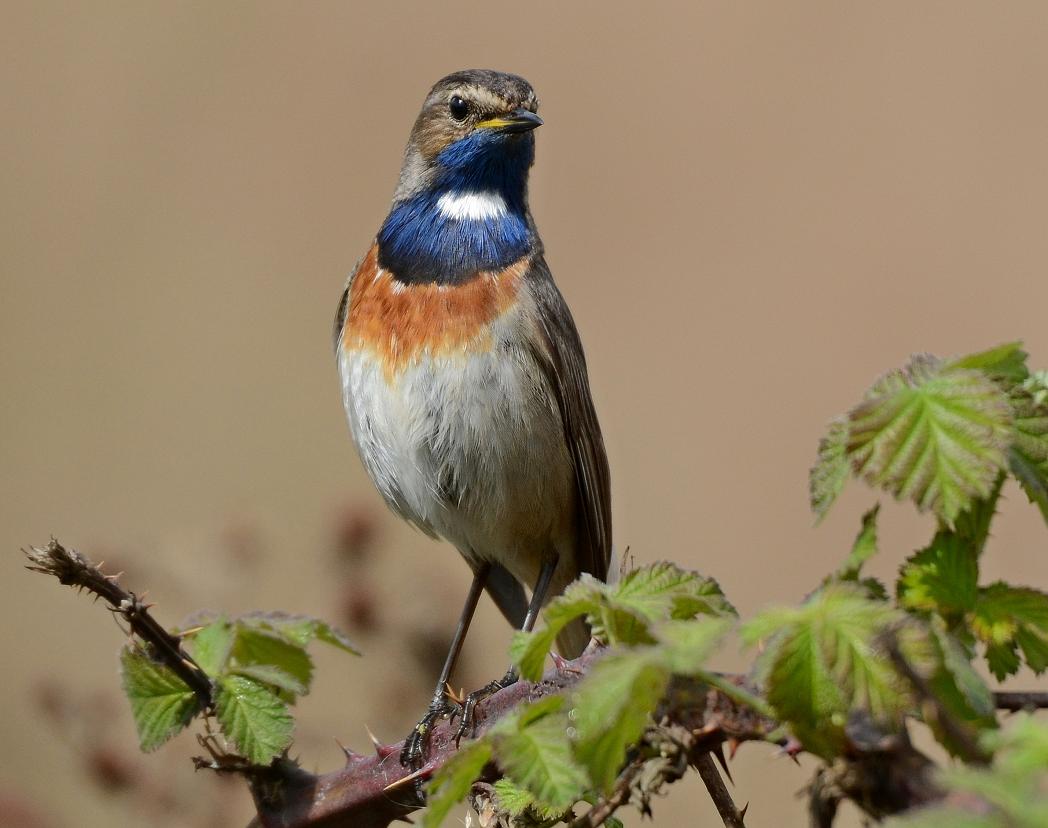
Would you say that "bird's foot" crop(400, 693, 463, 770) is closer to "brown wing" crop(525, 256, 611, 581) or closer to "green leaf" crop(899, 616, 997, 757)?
"brown wing" crop(525, 256, 611, 581)

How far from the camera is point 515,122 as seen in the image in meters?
4.81

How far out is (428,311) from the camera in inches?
170

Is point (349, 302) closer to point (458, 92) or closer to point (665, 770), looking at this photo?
point (458, 92)

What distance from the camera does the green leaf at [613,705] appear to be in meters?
1.44

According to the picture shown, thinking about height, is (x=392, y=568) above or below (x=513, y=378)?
below

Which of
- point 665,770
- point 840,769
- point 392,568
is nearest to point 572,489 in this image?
point 392,568

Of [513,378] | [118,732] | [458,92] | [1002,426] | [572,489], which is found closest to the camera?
[1002,426]

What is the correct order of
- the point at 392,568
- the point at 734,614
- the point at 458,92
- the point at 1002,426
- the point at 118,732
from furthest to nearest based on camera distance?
the point at 458,92 < the point at 392,568 < the point at 118,732 < the point at 734,614 < the point at 1002,426

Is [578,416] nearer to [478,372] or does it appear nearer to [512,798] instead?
[478,372]

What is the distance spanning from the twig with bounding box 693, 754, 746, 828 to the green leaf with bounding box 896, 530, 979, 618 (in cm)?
37

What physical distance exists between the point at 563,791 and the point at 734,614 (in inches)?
12.6

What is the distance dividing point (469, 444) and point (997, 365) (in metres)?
2.69

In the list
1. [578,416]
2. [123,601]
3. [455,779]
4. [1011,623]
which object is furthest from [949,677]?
[578,416]

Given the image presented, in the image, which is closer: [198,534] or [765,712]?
[765,712]
